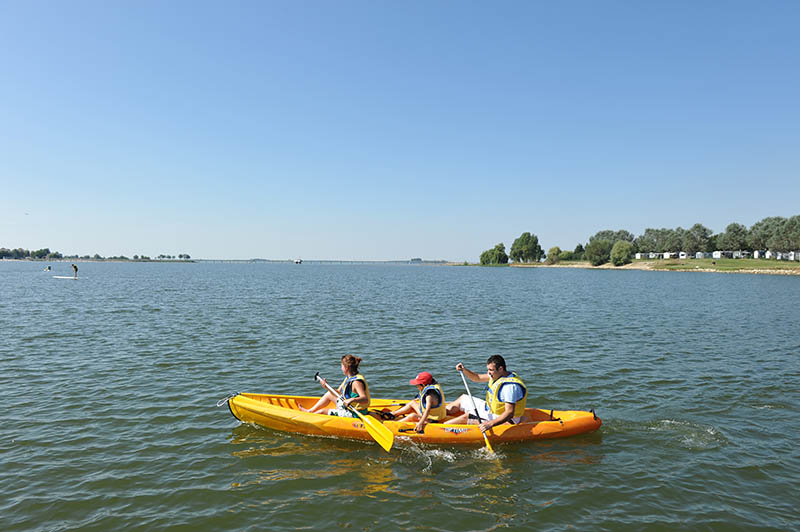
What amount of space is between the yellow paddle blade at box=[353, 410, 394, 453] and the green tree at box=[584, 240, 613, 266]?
16199cm

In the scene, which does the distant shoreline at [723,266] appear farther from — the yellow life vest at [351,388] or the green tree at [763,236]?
the yellow life vest at [351,388]

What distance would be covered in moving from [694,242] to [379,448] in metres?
169

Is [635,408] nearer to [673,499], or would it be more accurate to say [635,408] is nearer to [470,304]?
[673,499]

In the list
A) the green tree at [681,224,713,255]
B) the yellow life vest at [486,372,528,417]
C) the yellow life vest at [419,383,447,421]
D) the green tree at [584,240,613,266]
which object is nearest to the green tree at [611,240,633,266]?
the green tree at [584,240,613,266]

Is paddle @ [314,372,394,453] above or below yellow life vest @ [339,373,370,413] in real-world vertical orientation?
below

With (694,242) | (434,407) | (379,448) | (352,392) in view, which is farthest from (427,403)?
(694,242)

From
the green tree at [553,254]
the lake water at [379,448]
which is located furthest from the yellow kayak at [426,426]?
the green tree at [553,254]

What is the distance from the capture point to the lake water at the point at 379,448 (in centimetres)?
751

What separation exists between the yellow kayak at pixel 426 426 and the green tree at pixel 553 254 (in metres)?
183

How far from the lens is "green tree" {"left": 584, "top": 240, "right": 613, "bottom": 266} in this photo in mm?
156375

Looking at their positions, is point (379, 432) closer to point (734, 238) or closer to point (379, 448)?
point (379, 448)

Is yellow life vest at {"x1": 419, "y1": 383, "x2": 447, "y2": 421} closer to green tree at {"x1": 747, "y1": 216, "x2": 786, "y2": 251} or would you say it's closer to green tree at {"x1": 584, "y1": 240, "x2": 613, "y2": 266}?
green tree at {"x1": 747, "y1": 216, "x2": 786, "y2": 251}

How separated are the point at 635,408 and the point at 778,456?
3.30 meters

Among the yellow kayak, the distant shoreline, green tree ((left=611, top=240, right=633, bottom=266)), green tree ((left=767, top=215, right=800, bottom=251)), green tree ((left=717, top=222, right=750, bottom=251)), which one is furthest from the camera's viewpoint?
green tree ((left=611, top=240, right=633, bottom=266))
